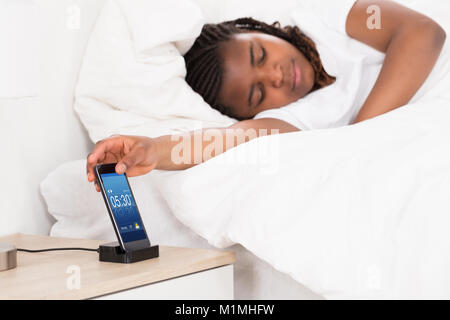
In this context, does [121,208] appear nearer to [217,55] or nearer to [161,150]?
[161,150]

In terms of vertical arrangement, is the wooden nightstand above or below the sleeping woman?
below

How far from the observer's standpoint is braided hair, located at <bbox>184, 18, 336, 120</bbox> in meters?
1.48

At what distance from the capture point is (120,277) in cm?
70

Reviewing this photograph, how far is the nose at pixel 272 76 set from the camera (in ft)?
4.74

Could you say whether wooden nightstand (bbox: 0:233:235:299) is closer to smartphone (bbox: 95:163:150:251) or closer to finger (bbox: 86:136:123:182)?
smartphone (bbox: 95:163:150:251)

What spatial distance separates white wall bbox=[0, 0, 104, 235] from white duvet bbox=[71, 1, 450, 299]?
1.21ft

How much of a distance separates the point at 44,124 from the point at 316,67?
2.60 feet

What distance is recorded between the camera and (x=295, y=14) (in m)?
1.62

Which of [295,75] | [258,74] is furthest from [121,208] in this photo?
[295,75]

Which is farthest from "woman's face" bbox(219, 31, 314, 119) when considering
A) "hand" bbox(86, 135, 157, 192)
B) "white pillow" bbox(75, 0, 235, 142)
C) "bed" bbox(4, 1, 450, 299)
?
"hand" bbox(86, 135, 157, 192)

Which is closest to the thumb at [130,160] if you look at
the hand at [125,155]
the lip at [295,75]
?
the hand at [125,155]

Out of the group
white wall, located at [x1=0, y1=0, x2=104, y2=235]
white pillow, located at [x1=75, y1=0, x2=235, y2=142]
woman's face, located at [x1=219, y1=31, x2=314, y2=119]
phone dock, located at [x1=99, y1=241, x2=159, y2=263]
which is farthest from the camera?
woman's face, located at [x1=219, y1=31, x2=314, y2=119]

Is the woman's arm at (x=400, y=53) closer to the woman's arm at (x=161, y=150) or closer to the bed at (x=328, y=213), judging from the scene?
the bed at (x=328, y=213)
